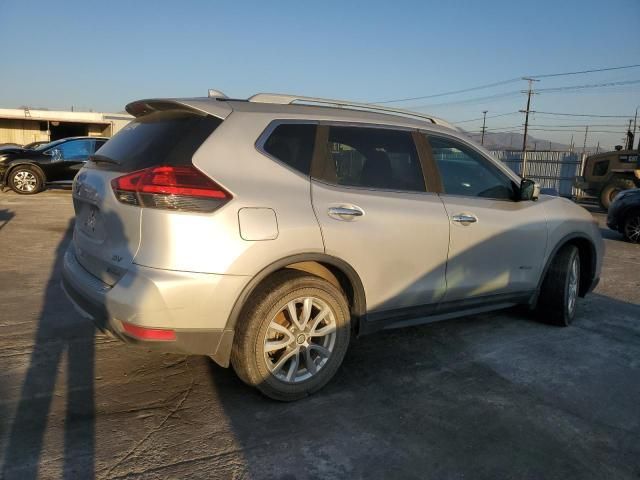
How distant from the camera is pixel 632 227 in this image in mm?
10789

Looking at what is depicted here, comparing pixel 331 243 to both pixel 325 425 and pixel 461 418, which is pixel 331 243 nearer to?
pixel 325 425

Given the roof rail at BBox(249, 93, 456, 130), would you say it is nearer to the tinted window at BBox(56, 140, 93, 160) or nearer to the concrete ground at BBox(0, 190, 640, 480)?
the concrete ground at BBox(0, 190, 640, 480)

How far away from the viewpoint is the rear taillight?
282cm

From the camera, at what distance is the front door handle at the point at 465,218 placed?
3920mm

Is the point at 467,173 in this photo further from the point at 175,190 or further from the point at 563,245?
the point at 175,190

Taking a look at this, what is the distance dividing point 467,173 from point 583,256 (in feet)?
6.35

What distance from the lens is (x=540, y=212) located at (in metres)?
4.61

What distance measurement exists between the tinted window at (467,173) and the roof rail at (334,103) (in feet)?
0.83

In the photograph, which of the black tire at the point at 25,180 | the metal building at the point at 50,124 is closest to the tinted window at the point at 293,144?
the black tire at the point at 25,180

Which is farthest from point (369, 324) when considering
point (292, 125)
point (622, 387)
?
point (622, 387)

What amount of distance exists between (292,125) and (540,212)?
2.47 m

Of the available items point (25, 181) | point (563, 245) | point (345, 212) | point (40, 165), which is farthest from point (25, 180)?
point (563, 245)

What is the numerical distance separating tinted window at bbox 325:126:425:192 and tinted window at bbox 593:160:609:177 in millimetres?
17932

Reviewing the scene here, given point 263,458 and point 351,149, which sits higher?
point 351,149
